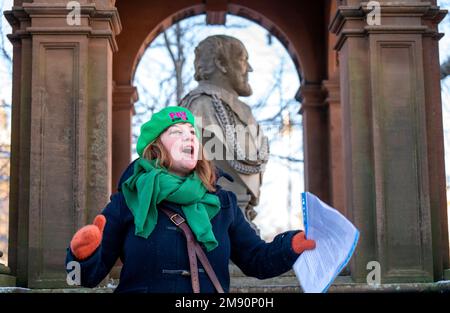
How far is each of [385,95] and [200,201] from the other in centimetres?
460

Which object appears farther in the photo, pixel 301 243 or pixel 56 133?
pixel 56 133

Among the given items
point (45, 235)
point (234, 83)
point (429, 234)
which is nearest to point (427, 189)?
point (429, 234)

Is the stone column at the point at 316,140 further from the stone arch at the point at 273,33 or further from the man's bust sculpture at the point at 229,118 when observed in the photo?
the man's bust sculpture at the point at 229,118

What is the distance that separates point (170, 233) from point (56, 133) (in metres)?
4.40

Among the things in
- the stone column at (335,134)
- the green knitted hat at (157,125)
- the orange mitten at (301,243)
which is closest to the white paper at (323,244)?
the orange mitten at (301,243)

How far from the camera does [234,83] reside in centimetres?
975

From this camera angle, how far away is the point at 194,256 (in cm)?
412

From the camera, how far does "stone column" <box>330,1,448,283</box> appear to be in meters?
8.24

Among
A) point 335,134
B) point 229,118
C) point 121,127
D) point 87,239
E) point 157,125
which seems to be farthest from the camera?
point 121,127

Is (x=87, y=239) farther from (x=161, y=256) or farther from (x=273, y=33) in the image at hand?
(x=273, y=33)

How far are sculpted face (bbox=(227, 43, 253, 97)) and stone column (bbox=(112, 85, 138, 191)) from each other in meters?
2.45

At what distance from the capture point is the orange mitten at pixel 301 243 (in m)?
4.11

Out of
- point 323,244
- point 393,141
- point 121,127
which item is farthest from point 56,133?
point 323,244
